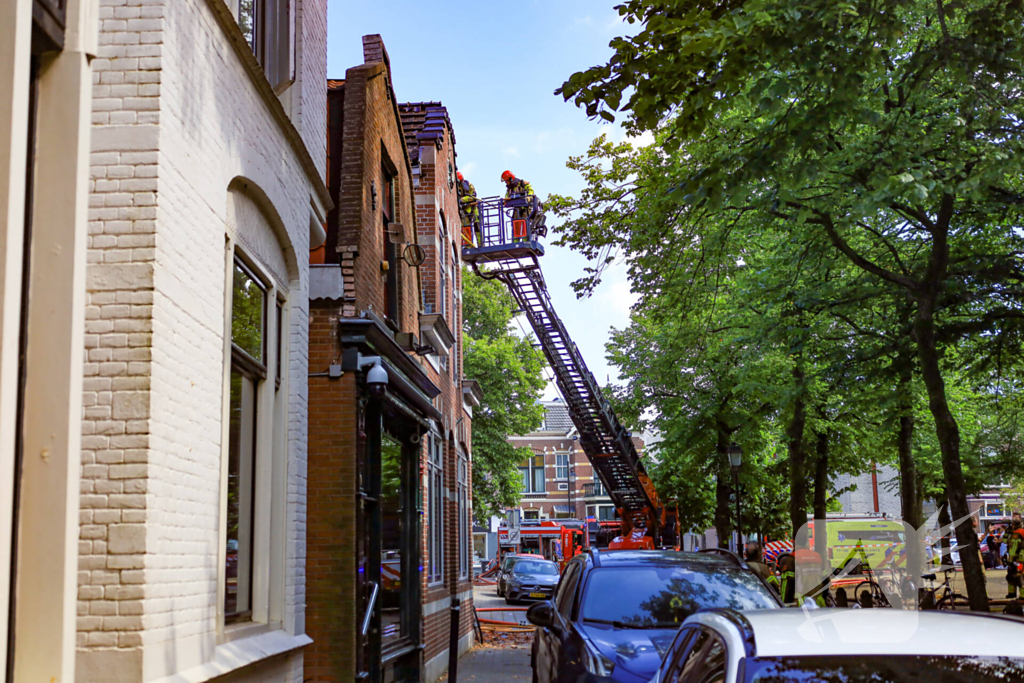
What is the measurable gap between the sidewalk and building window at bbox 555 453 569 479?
5840 centimetres

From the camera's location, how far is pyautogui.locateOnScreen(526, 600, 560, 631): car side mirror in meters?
8.96

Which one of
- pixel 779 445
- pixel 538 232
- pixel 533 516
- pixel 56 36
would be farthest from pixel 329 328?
pixel 533 516

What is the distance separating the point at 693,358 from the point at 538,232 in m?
5.64

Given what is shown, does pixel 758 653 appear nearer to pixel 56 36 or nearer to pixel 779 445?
pixel 56 36

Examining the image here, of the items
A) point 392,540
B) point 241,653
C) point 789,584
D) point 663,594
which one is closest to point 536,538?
point 789,584

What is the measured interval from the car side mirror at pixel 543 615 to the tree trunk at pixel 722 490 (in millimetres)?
22355

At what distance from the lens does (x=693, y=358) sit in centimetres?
2839

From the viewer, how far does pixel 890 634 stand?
3.64 m

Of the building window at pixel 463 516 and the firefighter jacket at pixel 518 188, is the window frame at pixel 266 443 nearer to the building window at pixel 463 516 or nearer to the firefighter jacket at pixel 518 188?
the building window at pixel 463 516

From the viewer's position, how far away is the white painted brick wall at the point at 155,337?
5016 mm

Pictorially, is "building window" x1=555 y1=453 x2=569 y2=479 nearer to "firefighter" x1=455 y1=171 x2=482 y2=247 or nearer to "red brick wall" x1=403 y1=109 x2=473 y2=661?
"firefighter" x1=455 y1=171 x2=482 y2=247

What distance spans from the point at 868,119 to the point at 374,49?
762 centimetres

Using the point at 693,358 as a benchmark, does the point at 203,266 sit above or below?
below

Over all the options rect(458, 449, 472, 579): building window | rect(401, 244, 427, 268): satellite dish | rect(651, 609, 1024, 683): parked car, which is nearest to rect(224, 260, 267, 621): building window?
rect(651, 609, 1024, 683): parked car
